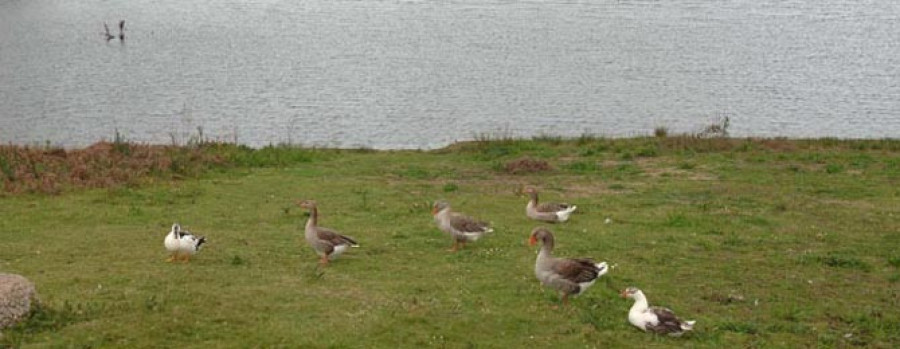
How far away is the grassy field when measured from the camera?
15094mm

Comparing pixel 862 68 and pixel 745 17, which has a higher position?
pixel 745 17

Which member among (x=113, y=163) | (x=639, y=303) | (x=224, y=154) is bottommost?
(x=639, y=303)

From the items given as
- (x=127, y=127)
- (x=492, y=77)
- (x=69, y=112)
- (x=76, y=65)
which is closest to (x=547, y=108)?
(x=492, y=77)

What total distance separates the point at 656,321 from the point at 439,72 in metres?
54.2

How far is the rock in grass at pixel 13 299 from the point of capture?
14.2 meters

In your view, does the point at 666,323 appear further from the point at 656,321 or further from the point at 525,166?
the point at 525,166

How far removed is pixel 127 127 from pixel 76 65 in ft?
79.7

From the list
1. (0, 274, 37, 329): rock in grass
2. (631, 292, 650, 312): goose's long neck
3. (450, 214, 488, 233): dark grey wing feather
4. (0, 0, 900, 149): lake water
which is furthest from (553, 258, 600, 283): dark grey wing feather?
(0, 0, 900, 149): lake water

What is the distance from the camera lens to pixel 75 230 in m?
23.0

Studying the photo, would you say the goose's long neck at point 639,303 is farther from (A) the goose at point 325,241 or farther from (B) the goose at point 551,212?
(B) the goose at point 551,212

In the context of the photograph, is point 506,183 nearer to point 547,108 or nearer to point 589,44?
point 547,108

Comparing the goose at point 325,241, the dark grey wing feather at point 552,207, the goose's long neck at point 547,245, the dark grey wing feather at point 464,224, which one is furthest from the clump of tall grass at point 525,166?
the goose's long neck at point 547,245

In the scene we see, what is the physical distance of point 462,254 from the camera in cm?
2034

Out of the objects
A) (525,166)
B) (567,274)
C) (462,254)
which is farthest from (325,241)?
(525,166)
